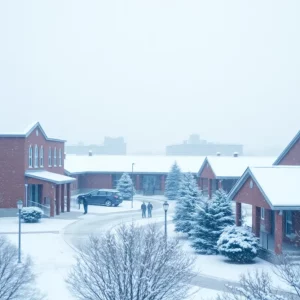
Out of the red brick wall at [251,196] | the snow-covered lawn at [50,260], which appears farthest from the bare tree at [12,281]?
the red brick wall at [251,196]

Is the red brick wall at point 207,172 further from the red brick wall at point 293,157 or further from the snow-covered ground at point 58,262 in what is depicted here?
the red brick wall at point 293,157

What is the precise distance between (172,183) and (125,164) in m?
8.91

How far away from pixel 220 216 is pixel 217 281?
20.4 feet

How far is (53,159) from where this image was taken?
4356 centimetres

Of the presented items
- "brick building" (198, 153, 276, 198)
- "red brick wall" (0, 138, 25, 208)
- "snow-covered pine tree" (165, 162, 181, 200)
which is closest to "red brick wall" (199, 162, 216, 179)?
"brick building" (198, 153, 276, 198)

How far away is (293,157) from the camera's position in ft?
90.7

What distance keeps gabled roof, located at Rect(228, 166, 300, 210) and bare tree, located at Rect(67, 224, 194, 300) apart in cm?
1015

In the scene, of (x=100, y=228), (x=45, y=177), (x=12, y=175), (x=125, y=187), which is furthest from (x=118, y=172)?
(x=100, y=228)

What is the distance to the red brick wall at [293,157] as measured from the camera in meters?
27.0

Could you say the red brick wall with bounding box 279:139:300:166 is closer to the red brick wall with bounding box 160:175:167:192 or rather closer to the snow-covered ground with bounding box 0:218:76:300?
the snow-covered ground with bounding box 0:218:76:300

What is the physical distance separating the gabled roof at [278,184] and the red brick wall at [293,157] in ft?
11.4

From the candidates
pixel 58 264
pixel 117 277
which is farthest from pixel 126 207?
pixel 117 277

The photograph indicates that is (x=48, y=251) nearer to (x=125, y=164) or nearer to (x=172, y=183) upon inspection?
(x=172, y=183)

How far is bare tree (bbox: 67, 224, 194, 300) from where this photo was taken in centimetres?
1041
